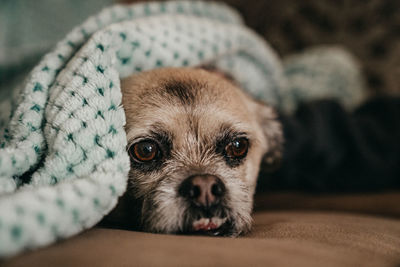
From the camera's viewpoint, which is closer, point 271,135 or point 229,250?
point 229,250

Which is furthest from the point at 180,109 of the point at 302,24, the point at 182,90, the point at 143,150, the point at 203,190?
the point at 302,24

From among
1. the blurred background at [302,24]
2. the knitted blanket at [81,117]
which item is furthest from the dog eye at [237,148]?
the blurred background at [302,24]

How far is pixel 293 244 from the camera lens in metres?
0.64

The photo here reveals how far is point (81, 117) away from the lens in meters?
0.77

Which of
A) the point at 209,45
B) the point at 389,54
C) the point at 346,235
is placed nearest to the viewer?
the point at 346,235

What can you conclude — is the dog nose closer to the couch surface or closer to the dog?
the dog

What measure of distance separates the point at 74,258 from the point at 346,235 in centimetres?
62

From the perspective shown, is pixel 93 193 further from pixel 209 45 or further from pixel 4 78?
pixel 4 78

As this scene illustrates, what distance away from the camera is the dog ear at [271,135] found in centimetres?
144

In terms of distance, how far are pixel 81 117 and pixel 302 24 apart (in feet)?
7.01

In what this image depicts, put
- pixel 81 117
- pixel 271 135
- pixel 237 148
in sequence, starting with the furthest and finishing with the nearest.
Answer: pixel 271 135 < pixel 237 148 < pixel 81 117

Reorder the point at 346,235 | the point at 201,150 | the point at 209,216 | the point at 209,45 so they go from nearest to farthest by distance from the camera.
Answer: the point at 346,235, the point at 209,216, the point at 201,150, the point at 209,45

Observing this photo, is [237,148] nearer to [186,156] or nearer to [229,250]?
[186,156]

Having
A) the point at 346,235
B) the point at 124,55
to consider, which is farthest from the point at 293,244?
the point at 124,55
